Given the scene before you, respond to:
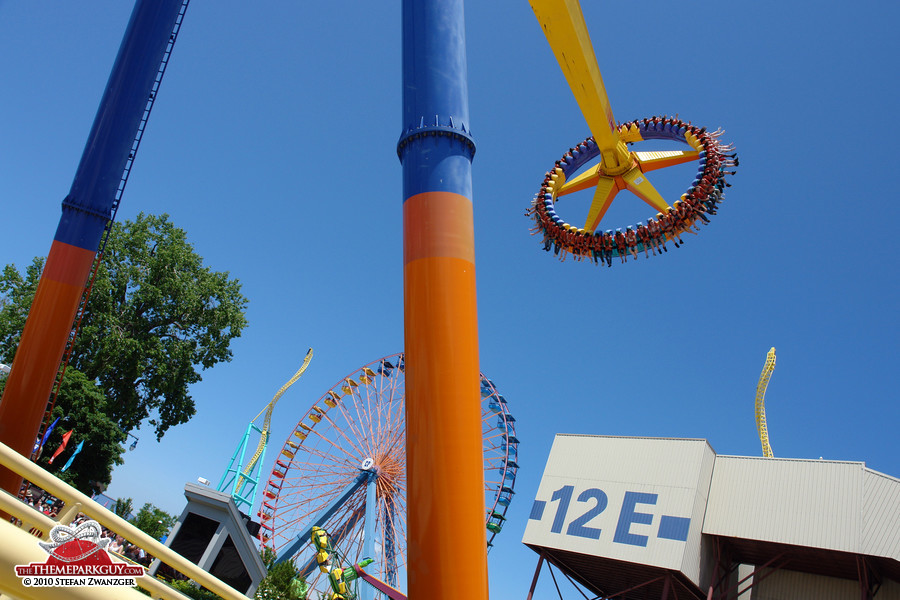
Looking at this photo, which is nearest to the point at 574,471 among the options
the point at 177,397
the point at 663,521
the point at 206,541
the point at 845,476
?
the point at 663,521

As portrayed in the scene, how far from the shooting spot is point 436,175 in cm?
645

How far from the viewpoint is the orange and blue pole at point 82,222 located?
34.2 feet

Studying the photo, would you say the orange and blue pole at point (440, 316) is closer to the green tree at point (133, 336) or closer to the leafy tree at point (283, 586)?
the leafy tree at point (283, 586)

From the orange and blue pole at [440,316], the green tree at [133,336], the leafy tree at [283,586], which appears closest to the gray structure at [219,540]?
the leafy tree at [283,586]

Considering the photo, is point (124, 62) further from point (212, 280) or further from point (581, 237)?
point (212, 280)

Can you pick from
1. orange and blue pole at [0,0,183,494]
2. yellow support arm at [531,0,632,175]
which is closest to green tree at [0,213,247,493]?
orange and blue pole at [0,0,183,494]

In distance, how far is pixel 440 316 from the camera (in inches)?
228

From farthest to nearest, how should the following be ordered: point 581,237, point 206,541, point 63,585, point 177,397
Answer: point 177,397 → point 206,541 → point 581,237 → point 63,585

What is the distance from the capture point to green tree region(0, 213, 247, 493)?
2609 cm

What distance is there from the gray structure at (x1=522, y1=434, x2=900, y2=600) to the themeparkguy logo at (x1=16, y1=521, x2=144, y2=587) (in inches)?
835

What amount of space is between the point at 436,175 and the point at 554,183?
945 centimetres

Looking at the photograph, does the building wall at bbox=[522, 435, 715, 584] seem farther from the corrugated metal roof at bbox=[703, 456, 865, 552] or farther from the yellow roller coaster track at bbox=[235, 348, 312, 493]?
the yellow roller coaster track at bbox=[235, 348, 312, 493]

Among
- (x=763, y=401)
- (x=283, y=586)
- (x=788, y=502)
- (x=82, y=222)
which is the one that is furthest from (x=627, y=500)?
(x=763, y=401)

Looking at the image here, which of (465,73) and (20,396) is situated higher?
(465,73)
